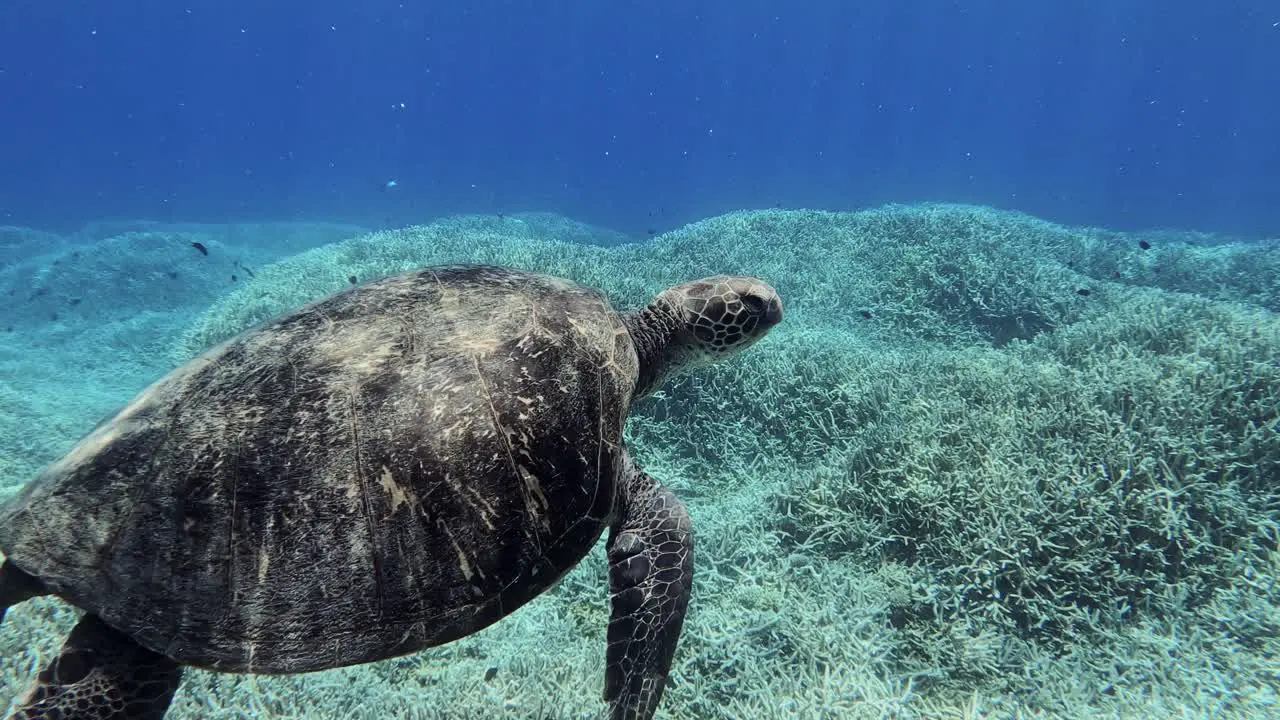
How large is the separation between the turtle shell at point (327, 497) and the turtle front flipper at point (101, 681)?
184mm

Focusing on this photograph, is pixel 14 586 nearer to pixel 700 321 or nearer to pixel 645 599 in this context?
pixel 645 599

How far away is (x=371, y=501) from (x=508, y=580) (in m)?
0.66

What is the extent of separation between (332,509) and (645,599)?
1.50 metres

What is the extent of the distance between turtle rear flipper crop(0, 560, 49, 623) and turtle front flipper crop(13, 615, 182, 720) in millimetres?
325

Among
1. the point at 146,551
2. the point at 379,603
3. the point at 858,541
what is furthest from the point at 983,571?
the point at 146,551

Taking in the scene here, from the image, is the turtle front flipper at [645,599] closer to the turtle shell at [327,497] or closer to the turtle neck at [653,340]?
the turtle shell at [327,497]

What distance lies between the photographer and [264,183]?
6191 centimetres

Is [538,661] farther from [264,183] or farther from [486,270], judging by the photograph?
[264,183]

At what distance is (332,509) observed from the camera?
2.00 meters

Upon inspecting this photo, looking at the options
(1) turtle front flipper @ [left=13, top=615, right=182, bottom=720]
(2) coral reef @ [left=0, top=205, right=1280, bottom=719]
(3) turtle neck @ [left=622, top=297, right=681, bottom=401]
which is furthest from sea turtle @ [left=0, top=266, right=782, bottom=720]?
(2) coral reef @ [left=0, top=205, right=1280, bottom=719]

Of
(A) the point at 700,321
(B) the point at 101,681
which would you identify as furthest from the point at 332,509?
(A) the point at 700,321

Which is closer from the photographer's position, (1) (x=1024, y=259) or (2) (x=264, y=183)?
(1) (x=1024, y=259)

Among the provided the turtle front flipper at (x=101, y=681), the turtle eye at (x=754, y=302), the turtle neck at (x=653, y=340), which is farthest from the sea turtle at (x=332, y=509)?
the turtle eye at (x=754, y=302)

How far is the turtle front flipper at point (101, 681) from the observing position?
1877 millimetres
